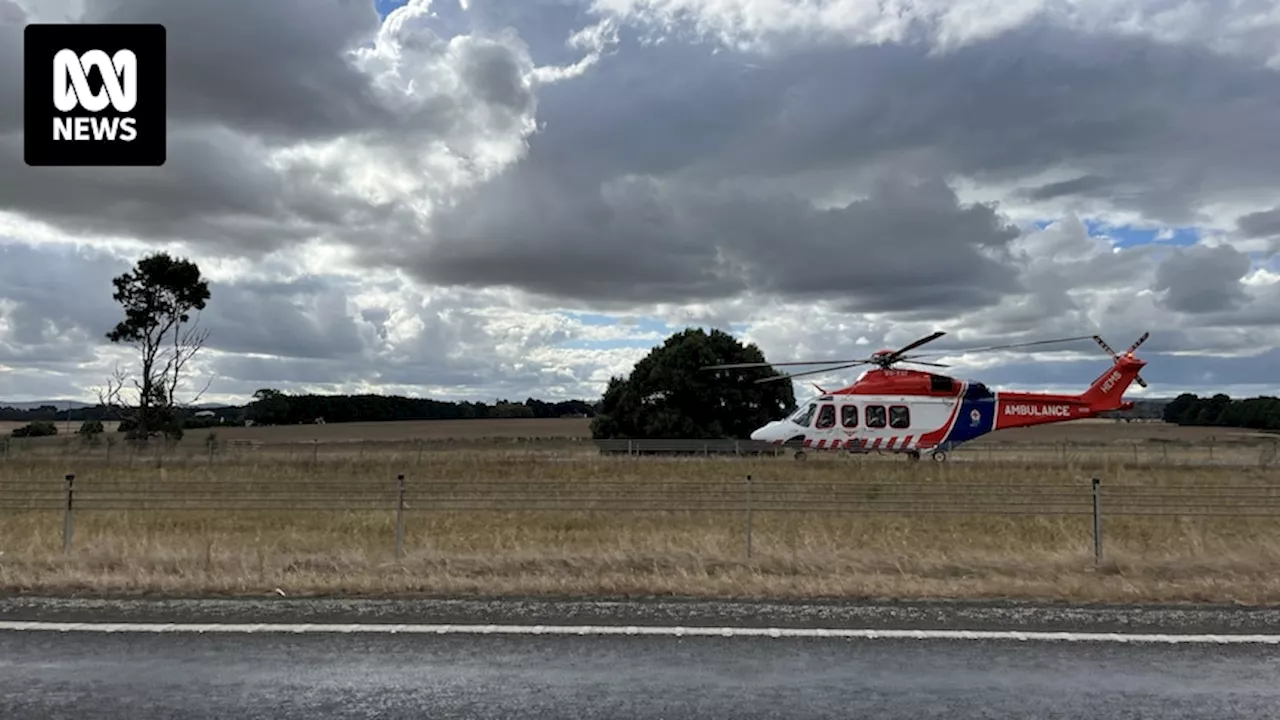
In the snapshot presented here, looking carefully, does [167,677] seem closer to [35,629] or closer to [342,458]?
[35,629]

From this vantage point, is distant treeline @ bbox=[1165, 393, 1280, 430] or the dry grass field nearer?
the dry grass field

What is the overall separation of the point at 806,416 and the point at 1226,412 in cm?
6821

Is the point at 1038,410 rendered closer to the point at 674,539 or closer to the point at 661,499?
the point at 661,499

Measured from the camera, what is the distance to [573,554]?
40.1 ft

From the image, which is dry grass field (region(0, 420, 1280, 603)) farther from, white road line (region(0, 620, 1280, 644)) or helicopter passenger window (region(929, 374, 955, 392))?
helicopter passenger window (region(929, 374, 955, 392))

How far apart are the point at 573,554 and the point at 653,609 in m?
4.46

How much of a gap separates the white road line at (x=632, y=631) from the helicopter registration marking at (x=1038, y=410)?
27.0m

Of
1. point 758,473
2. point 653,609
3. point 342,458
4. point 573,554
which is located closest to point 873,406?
point 758,473

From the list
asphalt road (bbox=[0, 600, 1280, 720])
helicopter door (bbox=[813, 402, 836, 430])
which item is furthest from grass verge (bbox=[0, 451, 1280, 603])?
helicopter door (bbox=[813, 402, 836, 430])

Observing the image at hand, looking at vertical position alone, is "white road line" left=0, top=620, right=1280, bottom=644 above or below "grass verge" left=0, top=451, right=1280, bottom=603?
above

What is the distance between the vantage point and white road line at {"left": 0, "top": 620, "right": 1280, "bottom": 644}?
6820mm

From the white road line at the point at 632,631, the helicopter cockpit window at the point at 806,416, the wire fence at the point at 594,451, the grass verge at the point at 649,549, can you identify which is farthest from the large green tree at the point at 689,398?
the white road line at the point at 632,631

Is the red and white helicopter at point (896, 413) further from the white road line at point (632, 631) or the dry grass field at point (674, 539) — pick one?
the white road line at point (632, 631)

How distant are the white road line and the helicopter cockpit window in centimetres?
2509
